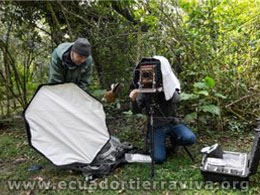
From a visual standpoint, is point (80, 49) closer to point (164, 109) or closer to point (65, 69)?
point (65, 69)

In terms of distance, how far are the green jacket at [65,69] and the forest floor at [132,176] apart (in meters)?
Answer: 0.90

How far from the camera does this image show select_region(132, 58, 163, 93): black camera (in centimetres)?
315

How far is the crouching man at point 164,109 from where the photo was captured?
10.7ft

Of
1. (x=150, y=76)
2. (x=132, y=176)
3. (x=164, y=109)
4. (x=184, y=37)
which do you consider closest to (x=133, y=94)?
(x=150, y=76)

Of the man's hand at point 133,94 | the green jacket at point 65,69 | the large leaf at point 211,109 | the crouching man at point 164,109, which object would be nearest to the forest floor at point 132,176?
the crouching man at point 164,109

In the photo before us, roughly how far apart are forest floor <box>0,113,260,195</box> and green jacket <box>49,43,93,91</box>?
2.95 feet

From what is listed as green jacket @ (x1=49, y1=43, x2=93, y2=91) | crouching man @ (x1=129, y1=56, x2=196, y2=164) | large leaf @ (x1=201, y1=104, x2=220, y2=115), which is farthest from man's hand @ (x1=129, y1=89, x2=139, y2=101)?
large leaf @ (x1=201, y1=104, x2=220, y2=115)

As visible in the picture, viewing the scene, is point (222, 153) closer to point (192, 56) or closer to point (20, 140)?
point (192, 56)

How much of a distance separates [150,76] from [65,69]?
2.82 ft

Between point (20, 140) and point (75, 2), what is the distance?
6.38 ft

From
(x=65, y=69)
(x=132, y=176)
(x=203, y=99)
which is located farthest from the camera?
(x=203, y=99)

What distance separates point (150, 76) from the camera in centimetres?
317

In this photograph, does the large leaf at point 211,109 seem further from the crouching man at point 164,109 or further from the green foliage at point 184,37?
the crouching man at point 164,109

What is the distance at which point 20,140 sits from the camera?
4.50 meters
